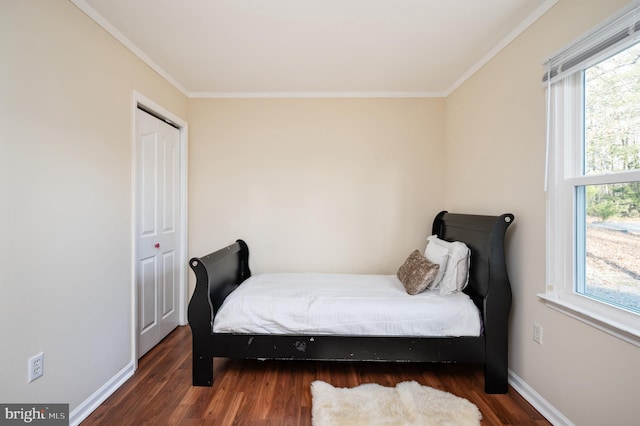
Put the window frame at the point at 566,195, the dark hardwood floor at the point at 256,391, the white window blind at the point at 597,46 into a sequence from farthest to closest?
the dark hardwood floor at the point at 256,391 < the window frame at the point at 566,195 < the white window blind at the point at 597,46

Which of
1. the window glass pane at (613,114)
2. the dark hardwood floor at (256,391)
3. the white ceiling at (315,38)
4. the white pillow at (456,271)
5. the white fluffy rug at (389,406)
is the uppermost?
the white ceiling at (315,38)

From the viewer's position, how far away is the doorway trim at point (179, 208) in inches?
83.6

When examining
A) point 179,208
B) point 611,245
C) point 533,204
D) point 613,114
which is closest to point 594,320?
point 611,245

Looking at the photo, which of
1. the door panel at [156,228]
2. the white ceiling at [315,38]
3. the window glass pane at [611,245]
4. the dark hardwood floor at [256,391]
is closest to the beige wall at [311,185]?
the door panel at [156,228]

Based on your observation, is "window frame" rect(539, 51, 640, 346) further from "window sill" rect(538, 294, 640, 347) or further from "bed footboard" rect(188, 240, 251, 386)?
"bed footboard" rect(188, 240, 251, 386)

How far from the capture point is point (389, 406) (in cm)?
171

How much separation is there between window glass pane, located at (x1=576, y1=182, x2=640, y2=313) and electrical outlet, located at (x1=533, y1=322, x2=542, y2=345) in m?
0.36

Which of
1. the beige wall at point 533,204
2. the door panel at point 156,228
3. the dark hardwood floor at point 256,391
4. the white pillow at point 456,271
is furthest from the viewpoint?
the door panel at point 156,228

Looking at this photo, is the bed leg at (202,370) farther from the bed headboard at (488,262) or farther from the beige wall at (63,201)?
the bed headboard at (488,262)

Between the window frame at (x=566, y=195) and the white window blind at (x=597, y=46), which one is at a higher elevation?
the white window blind at (x=597, y=46)

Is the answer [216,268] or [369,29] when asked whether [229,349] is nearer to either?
[216,268]

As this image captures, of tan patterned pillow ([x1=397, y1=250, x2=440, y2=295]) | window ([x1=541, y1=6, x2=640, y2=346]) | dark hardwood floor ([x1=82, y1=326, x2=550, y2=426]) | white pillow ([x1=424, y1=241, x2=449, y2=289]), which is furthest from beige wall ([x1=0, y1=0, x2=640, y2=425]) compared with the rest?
tan patterned pillow ([x1=397, y1=250, x2=440, y2=295])

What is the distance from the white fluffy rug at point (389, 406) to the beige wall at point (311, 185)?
1317mm

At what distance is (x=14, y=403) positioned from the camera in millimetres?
1319
